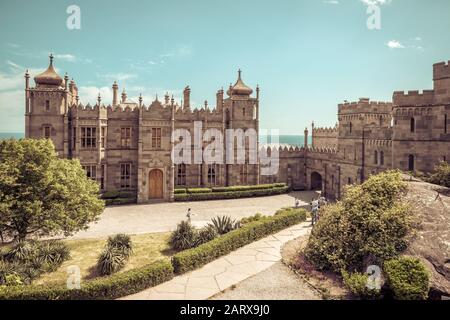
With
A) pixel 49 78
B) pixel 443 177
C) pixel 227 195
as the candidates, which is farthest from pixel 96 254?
pixel 443 177

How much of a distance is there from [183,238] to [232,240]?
3.20m

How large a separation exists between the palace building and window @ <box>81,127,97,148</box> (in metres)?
0.10

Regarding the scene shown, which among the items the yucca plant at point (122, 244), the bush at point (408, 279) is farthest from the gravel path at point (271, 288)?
the yucca plant at point (122, 244)

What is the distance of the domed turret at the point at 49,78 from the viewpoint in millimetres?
30763

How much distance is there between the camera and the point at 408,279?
11.4 metres

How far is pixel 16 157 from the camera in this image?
55.0 feet

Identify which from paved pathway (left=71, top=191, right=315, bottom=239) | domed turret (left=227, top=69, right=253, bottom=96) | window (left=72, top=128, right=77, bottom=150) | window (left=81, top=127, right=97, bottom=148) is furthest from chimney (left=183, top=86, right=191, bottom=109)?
window (left=72, top=128, right=77, bottom=150)

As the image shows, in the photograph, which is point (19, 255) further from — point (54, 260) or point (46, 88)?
point (46, 88)

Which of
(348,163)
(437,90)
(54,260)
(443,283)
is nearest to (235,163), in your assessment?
(348,163)

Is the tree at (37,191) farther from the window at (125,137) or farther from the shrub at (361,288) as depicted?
the window at (125,137)

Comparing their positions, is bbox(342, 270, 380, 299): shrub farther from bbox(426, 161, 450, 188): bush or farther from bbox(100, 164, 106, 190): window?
bbox(100, 164, 106, 190): window

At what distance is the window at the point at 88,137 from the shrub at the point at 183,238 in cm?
1852

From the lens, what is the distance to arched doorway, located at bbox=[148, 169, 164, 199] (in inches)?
1351
